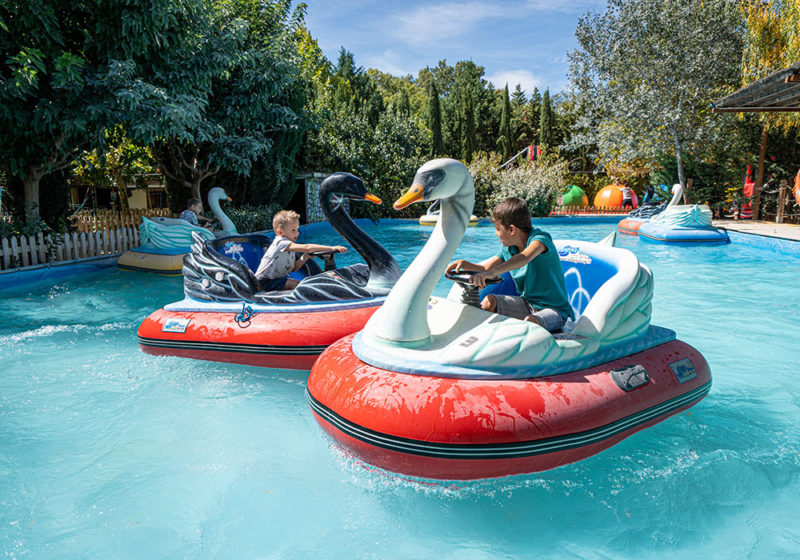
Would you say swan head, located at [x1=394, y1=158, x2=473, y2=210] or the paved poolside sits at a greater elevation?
swan head, located at [x1=394, y1=158, x2=473, y2=210]

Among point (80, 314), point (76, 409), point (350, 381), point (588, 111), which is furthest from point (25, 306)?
point (588, 111)

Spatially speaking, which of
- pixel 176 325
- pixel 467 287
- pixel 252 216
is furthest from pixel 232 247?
pixel 252 216

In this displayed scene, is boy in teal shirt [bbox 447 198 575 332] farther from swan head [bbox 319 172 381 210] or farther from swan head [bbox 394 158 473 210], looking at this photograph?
swan head [bbox 319 172 381 210]

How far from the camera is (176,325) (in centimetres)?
445

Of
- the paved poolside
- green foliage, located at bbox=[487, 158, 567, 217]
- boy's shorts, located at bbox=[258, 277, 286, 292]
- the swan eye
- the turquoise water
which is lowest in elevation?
the turquoise water

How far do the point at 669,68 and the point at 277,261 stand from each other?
57.9 ft

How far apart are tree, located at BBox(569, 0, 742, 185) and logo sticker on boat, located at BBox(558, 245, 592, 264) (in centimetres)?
1604

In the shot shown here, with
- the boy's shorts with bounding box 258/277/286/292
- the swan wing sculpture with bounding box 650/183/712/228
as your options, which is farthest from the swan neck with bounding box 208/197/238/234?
the swan wing sculpture with bounding box 650/183/712/228

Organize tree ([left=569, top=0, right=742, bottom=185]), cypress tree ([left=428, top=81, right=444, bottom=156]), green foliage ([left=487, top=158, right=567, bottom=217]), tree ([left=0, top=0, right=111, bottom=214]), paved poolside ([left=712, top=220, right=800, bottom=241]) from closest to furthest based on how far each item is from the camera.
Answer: tree ([left=0, top=0, right=111, bottom=214]), paved poolside ([left=712, top=220, right=800, bottom=241]), tree ([left=569, top=0, right=742, bottom=185]), green foliage ([left=487, top=158, right=567, bottom=217]), cypress tree ([left=428, top=81, right=444, bottom=156])

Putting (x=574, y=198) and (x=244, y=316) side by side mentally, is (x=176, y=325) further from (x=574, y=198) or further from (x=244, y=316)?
(x=574, y=198)

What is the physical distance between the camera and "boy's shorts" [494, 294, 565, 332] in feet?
9.55

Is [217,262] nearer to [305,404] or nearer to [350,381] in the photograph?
[305,404]

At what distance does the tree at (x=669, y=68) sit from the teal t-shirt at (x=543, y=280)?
54.9ft

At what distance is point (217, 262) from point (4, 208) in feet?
37.1
